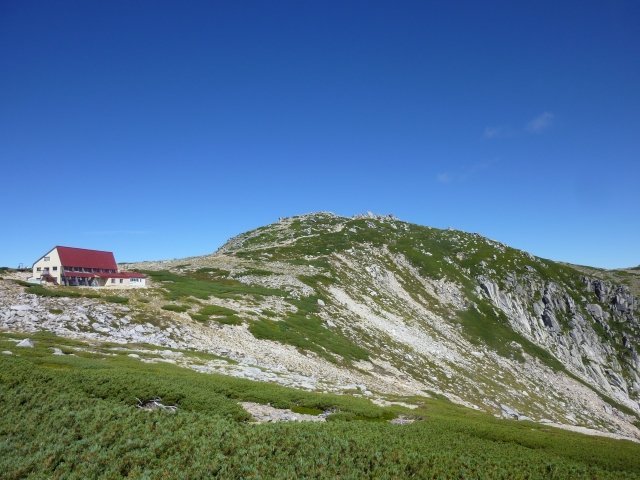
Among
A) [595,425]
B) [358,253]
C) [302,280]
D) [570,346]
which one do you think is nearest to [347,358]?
[302,280]

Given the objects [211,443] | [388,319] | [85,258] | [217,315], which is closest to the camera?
[211,443]

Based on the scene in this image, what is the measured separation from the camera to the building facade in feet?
175

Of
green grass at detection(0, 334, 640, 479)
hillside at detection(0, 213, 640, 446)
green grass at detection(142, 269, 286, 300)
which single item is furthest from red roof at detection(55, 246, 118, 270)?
green grass at detection(0, 334, 640, 479)

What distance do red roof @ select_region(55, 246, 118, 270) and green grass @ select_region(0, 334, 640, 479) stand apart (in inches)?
1422

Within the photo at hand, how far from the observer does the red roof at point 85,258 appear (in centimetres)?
5441

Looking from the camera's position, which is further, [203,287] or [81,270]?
[203,287]

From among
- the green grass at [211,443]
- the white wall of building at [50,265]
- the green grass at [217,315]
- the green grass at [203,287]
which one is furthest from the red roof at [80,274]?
the green grass at [211,443]

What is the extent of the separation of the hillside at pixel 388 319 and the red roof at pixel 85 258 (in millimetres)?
7478

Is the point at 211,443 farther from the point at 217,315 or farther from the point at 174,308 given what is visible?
the point at 217,315

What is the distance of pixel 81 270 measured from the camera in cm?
5625

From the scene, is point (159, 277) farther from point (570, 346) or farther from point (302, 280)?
point (570, 346)

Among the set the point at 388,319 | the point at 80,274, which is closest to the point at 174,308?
the point at 80,274

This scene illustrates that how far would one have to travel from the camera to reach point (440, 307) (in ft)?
345

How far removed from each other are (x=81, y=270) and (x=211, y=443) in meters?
49.6
